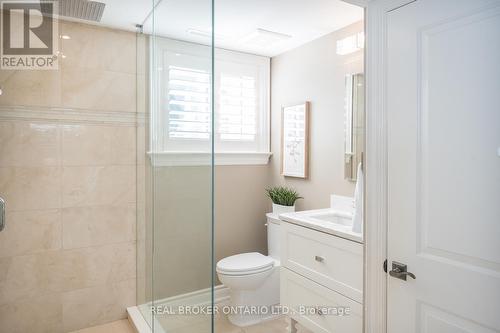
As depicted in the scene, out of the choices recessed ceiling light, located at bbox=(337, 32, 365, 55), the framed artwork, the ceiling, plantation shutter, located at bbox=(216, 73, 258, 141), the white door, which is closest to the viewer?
the white door

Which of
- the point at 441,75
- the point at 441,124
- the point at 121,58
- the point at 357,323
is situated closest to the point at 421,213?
the point at 441,124

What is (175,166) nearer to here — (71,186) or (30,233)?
(71,186)

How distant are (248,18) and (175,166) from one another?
1.22m

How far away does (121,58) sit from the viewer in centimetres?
257

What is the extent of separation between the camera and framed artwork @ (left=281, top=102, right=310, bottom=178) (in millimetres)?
2828

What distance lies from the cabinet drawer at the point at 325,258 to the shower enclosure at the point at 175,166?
0.75 metres

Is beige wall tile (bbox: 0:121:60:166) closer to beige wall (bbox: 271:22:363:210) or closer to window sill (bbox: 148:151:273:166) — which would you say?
window sill (bbox: 148:151:273:166)

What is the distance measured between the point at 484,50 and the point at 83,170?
8.04ft

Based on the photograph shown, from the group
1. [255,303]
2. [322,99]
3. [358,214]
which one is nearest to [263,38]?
[322,99]

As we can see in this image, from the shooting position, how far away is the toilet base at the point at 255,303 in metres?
2.63

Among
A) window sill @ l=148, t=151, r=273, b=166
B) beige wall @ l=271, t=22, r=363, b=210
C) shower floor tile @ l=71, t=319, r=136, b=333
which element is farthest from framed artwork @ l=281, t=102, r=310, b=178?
shower floor tile @ l=71, t=319, r=136, b=333

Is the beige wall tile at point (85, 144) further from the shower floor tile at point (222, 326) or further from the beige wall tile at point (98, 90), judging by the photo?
the shower floor tile at point (222, 326)

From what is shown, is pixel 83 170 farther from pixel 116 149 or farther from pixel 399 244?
pixel 399 244

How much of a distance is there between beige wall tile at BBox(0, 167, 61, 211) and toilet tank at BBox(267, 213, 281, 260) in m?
1.67
